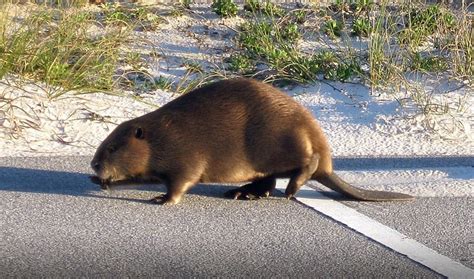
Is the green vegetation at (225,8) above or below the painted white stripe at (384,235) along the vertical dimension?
below

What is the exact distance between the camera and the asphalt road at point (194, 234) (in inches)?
206

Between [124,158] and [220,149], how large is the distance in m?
0.59

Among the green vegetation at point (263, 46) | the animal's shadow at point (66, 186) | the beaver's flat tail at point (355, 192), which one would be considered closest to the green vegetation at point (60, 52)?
the green vegetation at point (263, 46)

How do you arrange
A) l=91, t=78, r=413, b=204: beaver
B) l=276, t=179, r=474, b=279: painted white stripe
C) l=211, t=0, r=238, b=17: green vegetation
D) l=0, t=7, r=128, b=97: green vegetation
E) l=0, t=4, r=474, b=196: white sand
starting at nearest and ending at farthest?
1. l=276, t=179, r=474, b=279: painted white stripe
2. l=91, t=78, r=413, b=204: beaver
3. l=0, t=4, r=474, b=196: white sand
4. l=0, t=7, r=128, b=97: green vegetation
5. l=211, t=0, r=238, b=17: green vegetation

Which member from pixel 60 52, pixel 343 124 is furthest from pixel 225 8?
pixel 343 124

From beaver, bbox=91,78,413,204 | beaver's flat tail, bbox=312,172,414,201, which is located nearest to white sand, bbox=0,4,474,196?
beaver's flat tail, bbox=312,172,414,201

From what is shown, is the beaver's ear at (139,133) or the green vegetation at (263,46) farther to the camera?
the green vegetation at (263,46)

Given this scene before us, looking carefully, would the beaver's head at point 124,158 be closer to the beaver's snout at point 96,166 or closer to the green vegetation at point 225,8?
the beaver's snout at point 96,166

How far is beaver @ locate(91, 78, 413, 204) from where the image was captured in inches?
252

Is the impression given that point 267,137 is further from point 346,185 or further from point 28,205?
point 28,205

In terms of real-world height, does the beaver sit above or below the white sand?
above

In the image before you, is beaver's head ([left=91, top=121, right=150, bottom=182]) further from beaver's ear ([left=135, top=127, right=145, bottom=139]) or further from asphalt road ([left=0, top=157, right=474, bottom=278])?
asphalt road ([left=0, top=157, right=474, bottom=278])

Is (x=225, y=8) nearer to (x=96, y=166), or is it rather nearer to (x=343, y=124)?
(x=343, y=124)

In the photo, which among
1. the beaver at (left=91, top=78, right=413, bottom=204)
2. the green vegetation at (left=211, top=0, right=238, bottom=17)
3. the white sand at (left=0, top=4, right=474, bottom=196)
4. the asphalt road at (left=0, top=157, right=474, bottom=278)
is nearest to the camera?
the asphalt road at (left=0, top=157, right=474, bottom=278)
